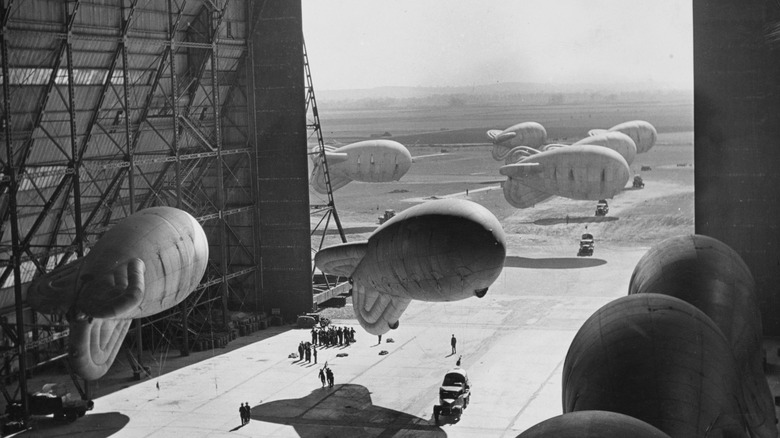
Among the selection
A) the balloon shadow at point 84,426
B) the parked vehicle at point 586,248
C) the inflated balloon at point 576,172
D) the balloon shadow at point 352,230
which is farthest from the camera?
the balloon shadow at point 352,230

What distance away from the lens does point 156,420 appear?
130 feet

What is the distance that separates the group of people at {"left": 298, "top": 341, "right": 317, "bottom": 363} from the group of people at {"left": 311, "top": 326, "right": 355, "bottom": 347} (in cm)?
176

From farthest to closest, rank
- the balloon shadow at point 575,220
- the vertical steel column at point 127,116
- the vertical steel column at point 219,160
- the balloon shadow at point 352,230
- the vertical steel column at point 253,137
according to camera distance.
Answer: the balloon shadow at point 575,220 < the balloon shadow at point 352,230 < the vertical steel column at point 253,137 < the vertical steel column at point 219,160 < the vertical steel column at point 127,116

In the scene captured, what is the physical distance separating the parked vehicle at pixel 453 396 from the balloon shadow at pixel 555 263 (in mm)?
28761

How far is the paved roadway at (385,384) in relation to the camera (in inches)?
1515

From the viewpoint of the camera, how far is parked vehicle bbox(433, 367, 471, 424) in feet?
126

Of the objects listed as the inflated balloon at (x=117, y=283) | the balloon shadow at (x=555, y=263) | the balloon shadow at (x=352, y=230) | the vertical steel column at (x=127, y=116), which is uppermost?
the vertical steel column at (x=127, y=116)

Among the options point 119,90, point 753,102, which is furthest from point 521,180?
point 119,90

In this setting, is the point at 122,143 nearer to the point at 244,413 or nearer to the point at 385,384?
the point at 244,413

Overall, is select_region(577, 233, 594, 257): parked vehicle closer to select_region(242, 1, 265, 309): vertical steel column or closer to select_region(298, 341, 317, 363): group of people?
select_region(242, 1, 265, 309): vertical steel column

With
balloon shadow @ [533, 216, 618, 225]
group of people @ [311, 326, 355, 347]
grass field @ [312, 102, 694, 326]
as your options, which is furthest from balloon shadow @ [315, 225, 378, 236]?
group of people @ [311, 326, 355, 347]

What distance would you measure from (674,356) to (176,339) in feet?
111

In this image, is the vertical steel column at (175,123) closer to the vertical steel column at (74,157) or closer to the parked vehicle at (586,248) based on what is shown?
the vertical steel column at (74,157)

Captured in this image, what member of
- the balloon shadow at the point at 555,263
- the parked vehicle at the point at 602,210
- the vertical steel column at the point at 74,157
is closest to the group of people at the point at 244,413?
the vertical steel column at the point at 74,157
